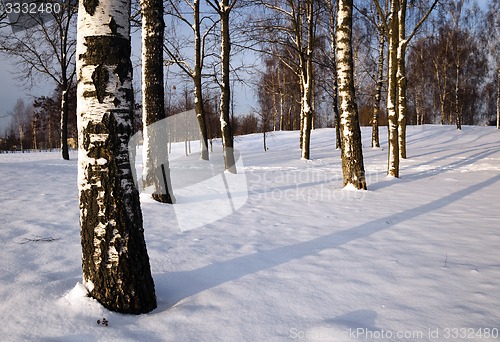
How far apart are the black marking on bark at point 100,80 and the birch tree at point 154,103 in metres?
3.19

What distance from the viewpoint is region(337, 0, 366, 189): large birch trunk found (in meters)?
6.68

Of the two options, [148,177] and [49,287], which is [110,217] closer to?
[49,287]

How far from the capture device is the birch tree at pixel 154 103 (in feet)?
16.4

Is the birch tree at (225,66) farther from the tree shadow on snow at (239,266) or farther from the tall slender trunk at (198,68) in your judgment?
the tree shadow on snow at (239,266)

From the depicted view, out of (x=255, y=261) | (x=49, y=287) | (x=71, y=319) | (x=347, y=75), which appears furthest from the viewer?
(x=347, y=75)

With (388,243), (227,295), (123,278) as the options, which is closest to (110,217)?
(123,278)

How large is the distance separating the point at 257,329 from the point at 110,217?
126 cm

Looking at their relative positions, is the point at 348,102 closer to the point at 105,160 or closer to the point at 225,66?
the point at 225,66

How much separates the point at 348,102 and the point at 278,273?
5182 mm

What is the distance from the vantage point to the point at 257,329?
1.95 meters

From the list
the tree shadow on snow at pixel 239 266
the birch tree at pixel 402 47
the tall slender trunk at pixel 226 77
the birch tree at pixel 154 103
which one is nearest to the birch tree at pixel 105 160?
the tree shadow on snow at pixel 239 266

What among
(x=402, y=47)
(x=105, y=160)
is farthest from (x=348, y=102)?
(x=105, y=160)

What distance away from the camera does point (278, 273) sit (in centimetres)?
278

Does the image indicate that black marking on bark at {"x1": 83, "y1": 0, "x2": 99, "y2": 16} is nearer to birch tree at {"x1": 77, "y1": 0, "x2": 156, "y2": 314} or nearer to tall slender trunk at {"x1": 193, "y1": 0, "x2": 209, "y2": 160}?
birch tree at {"x1": 77, "y1": 0, "x2": 156, "y2": 314}
